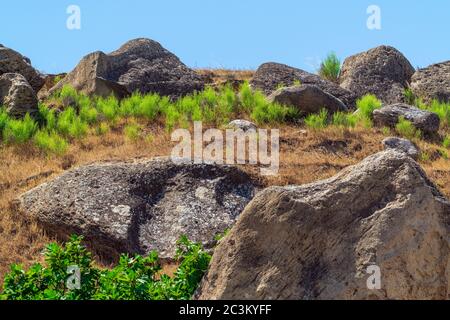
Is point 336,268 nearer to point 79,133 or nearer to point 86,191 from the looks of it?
point 86,191

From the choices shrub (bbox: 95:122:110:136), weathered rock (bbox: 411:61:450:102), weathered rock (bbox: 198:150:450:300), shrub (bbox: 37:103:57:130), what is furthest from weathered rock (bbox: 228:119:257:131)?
weathered rock (bbox: 198:150:450:300)

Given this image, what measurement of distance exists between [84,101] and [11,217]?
749 centimetres

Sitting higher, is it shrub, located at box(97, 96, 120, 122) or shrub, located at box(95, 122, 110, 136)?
shrub, located at box(97, 96, 120, 122)

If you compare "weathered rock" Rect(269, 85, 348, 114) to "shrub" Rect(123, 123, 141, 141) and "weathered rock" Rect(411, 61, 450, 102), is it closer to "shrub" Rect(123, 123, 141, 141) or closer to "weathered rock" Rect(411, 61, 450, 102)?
"shrub" Rect(123, 123, 141, 141)

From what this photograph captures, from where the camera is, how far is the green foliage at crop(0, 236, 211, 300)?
8.52 meters

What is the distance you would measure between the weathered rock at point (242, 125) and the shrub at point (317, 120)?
43.3 inches

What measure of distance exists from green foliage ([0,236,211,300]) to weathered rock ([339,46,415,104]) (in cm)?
1470

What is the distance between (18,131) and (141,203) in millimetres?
Answer: 5211

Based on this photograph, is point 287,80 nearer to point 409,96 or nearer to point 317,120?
point 409,96

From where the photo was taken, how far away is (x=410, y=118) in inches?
744

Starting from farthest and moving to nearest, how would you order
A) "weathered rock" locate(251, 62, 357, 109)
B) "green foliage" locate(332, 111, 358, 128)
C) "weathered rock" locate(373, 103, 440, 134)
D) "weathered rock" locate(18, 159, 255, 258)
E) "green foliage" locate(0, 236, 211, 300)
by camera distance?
"weathered rock" locate(251, 62, 357, 109), "weathered rock" locate(373, 103, 440, 134), "green foliage" locate(332, 111, 358, 128), "weathered rock" locate(18, 159, 255, 258), "green foliage" locate(0, 236, 211, 300)

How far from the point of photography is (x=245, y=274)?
782cm

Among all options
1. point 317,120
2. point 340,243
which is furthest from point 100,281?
point 317,120

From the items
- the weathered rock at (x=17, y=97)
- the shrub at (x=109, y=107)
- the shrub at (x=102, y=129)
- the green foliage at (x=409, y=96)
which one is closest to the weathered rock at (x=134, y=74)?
the shrub at (x=109, y=107)
